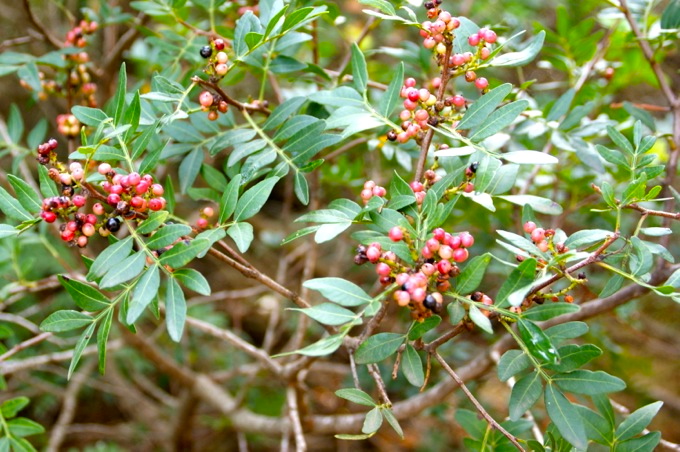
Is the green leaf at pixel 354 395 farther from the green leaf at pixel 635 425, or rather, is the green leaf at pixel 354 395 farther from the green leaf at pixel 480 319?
the green leaf at pixel 635 425

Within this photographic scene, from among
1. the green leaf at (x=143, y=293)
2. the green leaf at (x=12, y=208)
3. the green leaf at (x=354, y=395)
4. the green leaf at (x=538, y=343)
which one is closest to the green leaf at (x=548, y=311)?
the green leaf at (x=538, y=343)

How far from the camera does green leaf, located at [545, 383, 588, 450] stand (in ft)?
2.31

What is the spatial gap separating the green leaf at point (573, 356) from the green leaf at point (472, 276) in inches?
5.8

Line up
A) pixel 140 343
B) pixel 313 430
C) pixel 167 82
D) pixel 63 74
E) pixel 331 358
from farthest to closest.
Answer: pixel 331 358 → pixel 140 343 → pixel 313 430 → pixel 63 74 → pixel 167 82

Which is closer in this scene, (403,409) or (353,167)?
(403,409)

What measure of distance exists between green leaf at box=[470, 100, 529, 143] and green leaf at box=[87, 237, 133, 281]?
467mm

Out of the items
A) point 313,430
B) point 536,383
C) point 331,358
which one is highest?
point 536,383

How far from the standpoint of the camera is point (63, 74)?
51.3 inches

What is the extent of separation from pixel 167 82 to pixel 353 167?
731 mm

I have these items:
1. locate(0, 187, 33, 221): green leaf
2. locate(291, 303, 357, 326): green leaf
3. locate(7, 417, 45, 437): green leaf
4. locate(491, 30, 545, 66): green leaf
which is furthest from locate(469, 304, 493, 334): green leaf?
locate(7, 417, 45, 437): green leaf

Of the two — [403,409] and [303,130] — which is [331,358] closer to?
[403,409]

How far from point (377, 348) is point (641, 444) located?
0.38 metres

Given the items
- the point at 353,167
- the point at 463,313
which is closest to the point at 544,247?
the point at 463,313

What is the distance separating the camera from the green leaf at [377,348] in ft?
2.45
